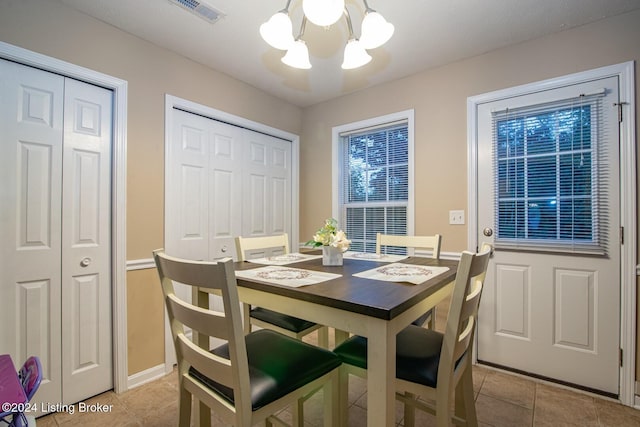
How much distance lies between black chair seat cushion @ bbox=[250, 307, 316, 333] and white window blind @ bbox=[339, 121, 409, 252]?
157 centimetres

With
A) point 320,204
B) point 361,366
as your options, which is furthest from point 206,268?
point 320,204

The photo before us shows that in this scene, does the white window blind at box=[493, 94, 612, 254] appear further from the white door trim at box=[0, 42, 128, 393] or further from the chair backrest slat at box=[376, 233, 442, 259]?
the white door trim at box=[0, 42, 128, 393]

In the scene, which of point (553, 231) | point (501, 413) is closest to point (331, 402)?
point (501, 413)

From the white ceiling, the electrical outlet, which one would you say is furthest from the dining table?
the white ceiling

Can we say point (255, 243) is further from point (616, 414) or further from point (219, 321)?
point (616, 414)

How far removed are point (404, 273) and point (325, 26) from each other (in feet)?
4.01

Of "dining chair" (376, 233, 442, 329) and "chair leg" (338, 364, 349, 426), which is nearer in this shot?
"chair leg" (338, 364, 349, 426)

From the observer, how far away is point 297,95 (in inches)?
125

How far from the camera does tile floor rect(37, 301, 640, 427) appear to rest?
5.49 ft

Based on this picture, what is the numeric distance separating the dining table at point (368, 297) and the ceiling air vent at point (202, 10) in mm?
1633

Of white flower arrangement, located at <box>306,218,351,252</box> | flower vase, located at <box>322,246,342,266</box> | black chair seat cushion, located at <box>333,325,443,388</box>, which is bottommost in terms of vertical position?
black chair seat cushion, located at <box>333,325,443,388</box>

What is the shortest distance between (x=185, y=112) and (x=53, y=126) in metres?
0.88

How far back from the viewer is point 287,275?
4.42 ft

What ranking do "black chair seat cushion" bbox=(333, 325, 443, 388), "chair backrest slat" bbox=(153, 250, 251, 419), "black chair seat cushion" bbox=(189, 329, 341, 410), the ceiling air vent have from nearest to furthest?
1. "chair backrest slat" bbox=(153, 250, 251, 419)
2. "black chair seat cushion" bbox=(189, 329, 341, 410)
3. "black chair seat cushion" bbox=(333, 325, 443, 388)
4. the ceiling air vent
